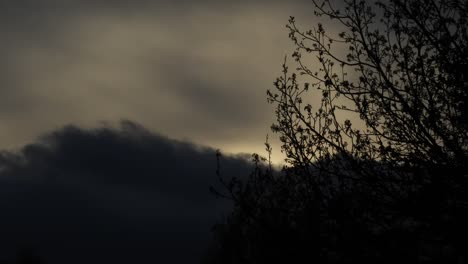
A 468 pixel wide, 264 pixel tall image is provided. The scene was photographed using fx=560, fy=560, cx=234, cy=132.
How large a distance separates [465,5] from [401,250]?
5.68 metres

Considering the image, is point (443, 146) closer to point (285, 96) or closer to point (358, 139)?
point (358, 139)

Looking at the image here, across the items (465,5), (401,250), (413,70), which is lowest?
(401,250)

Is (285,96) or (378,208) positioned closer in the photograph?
(378,208)

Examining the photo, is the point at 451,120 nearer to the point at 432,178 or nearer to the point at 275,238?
the point at 432,178

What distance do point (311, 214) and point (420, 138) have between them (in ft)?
9.49

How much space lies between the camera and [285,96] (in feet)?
44.9

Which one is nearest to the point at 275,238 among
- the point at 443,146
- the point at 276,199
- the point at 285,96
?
the point at 276,199

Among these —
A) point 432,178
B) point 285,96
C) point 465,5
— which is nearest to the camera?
point 432,178

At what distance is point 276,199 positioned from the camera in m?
13.1

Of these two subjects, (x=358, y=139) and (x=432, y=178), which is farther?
(x=358, y=139)

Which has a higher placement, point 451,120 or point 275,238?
point 451,120

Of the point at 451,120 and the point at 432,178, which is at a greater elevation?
Answer: the point at 451,120

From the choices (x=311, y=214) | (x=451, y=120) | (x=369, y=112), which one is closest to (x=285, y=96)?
(x=369, y=112)

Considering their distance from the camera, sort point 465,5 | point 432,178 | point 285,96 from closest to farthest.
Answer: point 432,178 < point 465,5 < point 285,96
